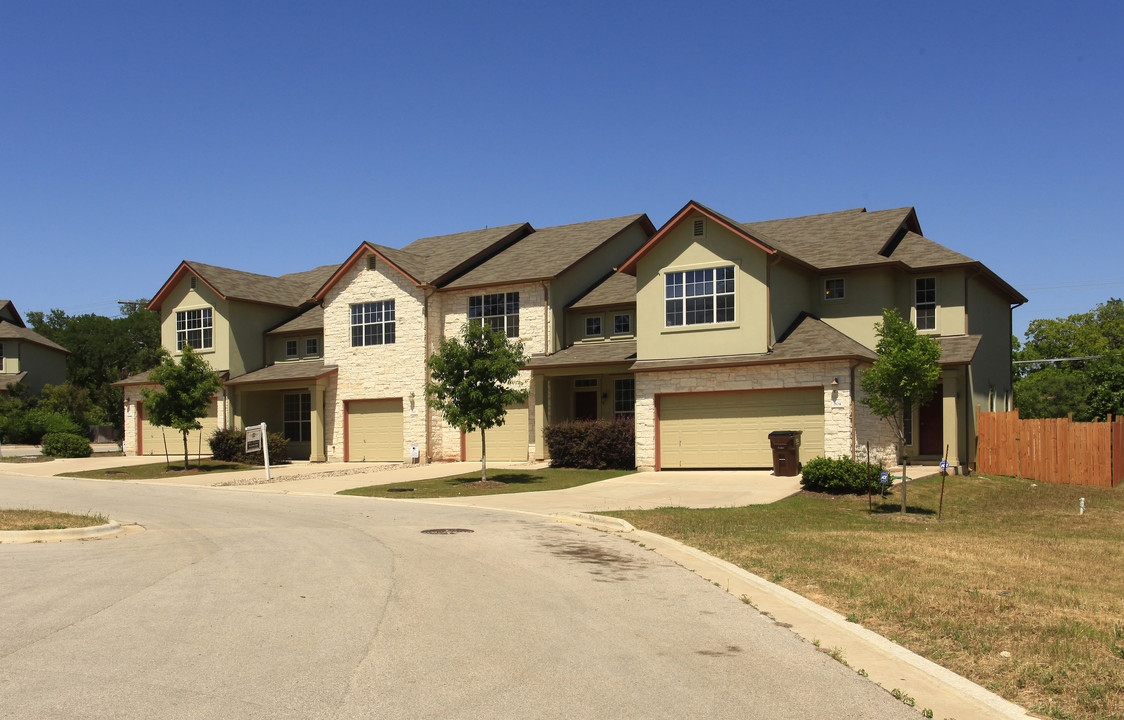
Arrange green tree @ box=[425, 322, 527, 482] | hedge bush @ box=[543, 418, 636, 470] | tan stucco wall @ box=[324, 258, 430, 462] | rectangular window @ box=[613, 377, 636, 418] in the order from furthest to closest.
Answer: tan stucco wall @ box=[324, 258, 430, 462] < rectangular window @ box=[613, 377, 636, 418] < hedge bush @ box=[543, 418, 636, 470] < green tree @ box=[425, 322, 527, 482]

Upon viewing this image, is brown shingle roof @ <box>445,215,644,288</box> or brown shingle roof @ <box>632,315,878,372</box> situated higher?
brown shingle roof @ <box>445,215,644,288</box>

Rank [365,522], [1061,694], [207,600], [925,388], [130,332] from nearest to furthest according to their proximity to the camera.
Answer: [1061,694], [207,600], [365,522], [925,388], [130,332]

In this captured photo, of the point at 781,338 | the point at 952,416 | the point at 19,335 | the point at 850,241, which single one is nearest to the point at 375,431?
the point at 781,338

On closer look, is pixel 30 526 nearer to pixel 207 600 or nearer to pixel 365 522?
Result: pixel 365 522

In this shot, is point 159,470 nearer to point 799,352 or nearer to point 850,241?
point 799,352

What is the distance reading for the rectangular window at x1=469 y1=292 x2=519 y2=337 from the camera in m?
33.3

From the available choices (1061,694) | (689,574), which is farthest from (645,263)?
(1061,694)

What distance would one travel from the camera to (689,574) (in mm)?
11359

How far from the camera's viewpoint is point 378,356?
34969 millimetres

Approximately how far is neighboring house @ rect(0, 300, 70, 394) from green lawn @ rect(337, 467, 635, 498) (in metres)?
41.7

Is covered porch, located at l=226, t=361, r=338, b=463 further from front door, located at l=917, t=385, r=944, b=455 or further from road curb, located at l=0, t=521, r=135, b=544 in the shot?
front door, located at l=917, t=385, r=944, b=455

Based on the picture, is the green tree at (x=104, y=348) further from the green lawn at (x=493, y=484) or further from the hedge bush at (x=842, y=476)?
the hedge bush at (x=842, y=476)

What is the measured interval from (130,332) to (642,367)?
60.2 metres

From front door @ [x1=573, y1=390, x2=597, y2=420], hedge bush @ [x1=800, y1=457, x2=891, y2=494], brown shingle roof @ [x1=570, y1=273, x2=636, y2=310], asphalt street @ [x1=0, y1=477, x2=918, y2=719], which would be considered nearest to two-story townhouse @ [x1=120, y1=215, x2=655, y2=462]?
brown shingle roof @ [x1=570, y1=273, x2=636, y2=310]
